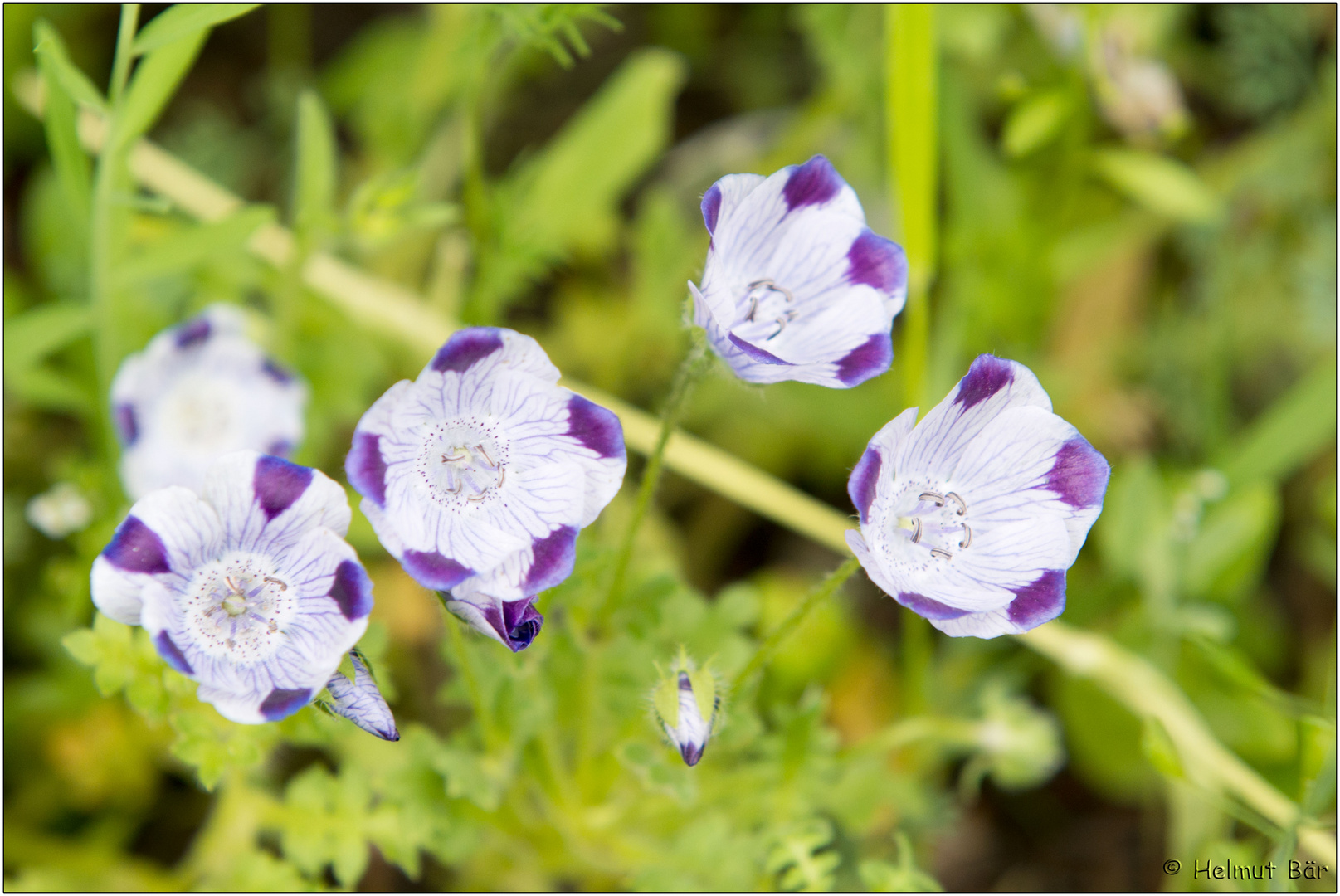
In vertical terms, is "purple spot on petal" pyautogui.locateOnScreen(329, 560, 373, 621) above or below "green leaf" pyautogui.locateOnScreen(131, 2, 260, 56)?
below

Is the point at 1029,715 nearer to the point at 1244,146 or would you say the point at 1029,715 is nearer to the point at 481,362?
the point at 481,362

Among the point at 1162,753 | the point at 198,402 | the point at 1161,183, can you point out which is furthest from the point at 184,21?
the point at 1161,183

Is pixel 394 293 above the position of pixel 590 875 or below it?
above

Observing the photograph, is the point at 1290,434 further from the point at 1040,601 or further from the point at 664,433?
the point at 664,433

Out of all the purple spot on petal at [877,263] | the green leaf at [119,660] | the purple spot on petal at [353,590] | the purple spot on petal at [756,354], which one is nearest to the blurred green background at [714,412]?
the green leaf at [119,660]

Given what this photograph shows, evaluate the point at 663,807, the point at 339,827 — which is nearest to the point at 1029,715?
the point at 663,807

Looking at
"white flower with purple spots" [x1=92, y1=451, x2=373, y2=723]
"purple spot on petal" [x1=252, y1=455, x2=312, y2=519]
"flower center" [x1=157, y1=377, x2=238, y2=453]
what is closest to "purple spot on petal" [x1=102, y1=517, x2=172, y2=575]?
"white flower with purple spots" [x1=92, y1=451, x2=373, y2=723]

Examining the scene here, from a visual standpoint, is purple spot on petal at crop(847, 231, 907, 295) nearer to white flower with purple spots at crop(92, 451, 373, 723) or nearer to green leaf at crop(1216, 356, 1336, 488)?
white flower with purple spots at crop(92, 451, 373, 723)

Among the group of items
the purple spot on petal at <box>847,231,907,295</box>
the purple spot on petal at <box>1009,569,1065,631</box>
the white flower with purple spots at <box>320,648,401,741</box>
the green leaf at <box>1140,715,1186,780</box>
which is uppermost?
the purple spot on petal at <box>847,231,907,295</box>
